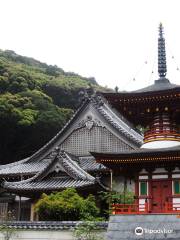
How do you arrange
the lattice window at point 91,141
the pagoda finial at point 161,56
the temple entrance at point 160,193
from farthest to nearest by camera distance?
the lattice window at point 91,141, the pagoda finial at point 161,56, the temple entrance at point 160,193

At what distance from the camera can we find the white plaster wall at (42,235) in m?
21.0

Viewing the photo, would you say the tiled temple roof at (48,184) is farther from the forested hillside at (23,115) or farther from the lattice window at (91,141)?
the forested hillside at (23,115)

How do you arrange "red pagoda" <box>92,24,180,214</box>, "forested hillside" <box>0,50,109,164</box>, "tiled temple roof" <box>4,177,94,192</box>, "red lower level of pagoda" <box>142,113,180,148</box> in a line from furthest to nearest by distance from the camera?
"forested hillside" <box>0,50,109,164</box> → "tiled temple roof" <box>4,177,94,192</box> → "red lower level of pagoda" <box>142,113,180,148</box> → "red pagoda" <box>92,24,180,214</box>

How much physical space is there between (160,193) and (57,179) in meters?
11.1

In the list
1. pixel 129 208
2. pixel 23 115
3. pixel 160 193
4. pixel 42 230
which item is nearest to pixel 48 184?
pixel 42 230

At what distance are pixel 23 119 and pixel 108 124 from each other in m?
25.6

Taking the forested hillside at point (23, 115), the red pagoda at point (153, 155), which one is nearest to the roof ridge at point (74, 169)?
the red pagoda at point (153, 155)

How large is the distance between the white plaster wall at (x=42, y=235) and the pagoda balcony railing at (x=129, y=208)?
250cm

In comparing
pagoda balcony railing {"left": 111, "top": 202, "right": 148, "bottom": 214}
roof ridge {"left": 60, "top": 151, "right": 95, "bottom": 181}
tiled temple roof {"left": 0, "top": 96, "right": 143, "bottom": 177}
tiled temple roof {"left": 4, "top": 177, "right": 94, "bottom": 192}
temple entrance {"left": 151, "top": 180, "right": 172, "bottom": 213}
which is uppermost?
tiled temple roof {"left": 0, "top": 96, "right": 143, "bottom": 177}

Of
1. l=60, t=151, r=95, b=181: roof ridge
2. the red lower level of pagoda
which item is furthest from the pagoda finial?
l=60, t=151, r=95, b=181: roof ridge

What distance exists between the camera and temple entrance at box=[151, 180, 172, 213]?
2072 cm

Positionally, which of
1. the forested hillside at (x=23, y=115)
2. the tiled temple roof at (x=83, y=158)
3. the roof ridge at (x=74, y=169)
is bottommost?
the roof ridge at (x=74, y=169)

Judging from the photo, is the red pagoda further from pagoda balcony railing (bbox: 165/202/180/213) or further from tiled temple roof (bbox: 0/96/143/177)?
tiled temple roof (bbox: 0/96/143/177)

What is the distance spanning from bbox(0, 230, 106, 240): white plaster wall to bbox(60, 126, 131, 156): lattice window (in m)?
13.1
